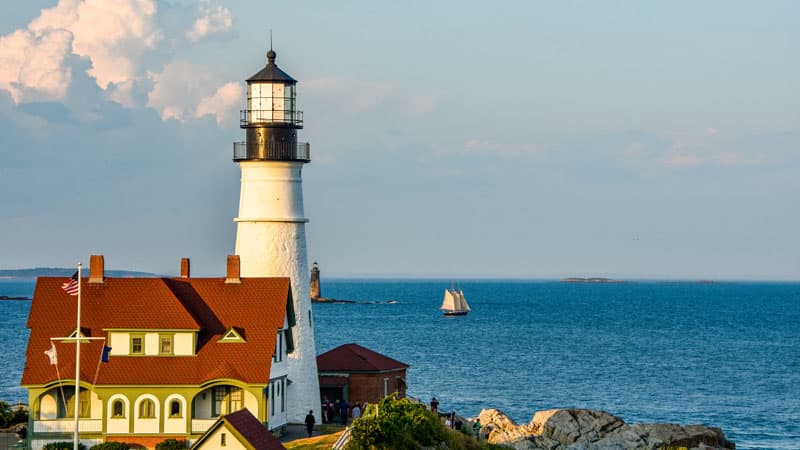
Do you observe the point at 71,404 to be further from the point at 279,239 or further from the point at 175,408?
the point at 279,239

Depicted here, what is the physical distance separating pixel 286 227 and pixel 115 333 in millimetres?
8118

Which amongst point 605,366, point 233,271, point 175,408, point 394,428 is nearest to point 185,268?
point 233,271

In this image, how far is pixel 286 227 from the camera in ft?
159

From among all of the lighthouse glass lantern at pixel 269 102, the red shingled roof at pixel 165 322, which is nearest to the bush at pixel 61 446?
the red shingled roof at pixel 165 322

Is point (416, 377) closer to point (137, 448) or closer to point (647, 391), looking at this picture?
point (647, 391)

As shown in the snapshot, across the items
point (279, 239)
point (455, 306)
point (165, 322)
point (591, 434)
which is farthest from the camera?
point (455, 306)

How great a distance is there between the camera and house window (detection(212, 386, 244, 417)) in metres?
43.3

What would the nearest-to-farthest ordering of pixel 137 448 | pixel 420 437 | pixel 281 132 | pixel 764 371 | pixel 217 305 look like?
pixel 420 437
pixel 137 448
pixel 217 305
pixel 281 132
pixel 764 371

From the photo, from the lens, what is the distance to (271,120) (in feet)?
160

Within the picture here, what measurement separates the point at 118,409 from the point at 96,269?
5678 millimetres

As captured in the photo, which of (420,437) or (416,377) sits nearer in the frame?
(420,437)

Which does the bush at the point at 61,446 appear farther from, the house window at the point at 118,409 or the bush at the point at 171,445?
the bush at the point at 171,445

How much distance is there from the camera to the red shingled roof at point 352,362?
5091cm

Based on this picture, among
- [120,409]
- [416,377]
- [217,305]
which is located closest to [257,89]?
[217,305]
